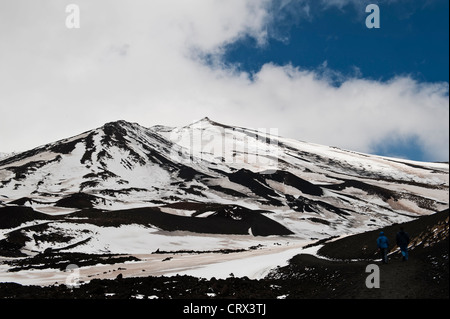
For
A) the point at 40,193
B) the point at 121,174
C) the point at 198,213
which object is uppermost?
the point at 121,174

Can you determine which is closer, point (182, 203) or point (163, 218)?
point (163, 218)

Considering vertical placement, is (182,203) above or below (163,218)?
above

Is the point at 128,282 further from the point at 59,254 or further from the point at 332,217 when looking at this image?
the point at 332,217

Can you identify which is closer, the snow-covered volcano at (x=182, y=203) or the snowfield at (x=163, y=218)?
the snowfield at (x=163, y=218)

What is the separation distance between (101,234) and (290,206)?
306ft

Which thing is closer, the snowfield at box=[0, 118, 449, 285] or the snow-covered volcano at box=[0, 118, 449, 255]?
the snowfield at box=[0, 118, 449, 285]

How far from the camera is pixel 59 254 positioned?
2643 inches

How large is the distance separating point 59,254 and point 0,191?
100759 mm

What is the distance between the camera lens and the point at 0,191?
151250mm

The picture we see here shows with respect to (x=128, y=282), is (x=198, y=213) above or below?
above
